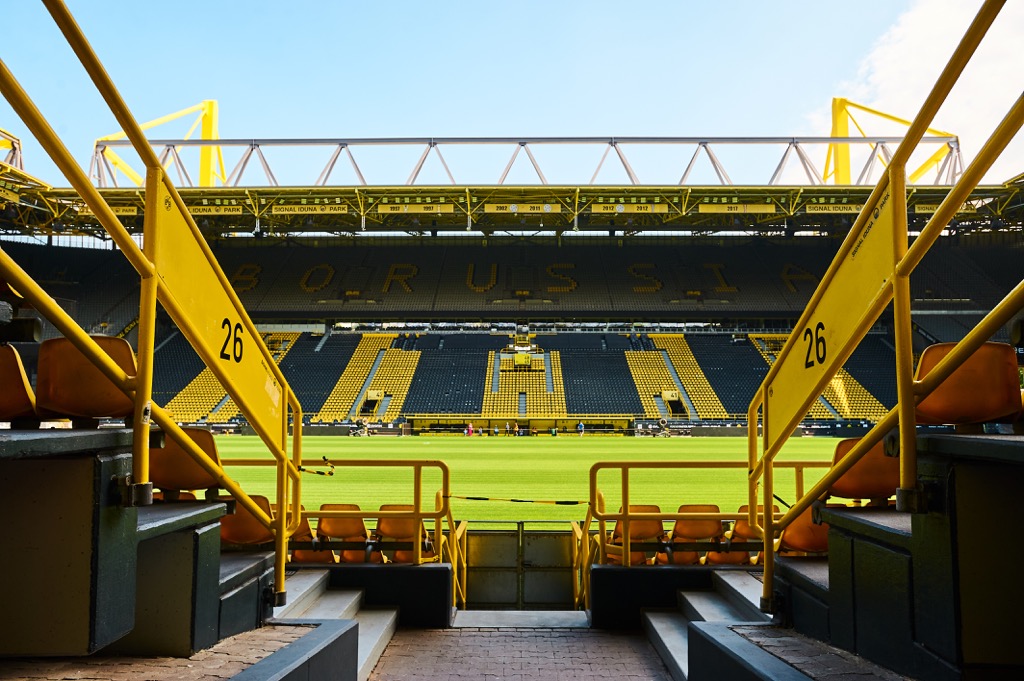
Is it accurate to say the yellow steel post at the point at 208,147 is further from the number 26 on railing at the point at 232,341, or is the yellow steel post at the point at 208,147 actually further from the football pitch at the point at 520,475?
the number 26 on railing at the point at 232,341

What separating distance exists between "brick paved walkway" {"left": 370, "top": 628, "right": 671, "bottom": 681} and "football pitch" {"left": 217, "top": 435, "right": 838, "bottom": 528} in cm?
176

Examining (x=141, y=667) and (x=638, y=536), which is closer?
(x=141, y=667)

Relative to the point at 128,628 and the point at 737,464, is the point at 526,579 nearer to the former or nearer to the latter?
the point at 737,464

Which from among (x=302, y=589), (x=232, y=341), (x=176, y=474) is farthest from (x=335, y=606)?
(x=232, y=341)

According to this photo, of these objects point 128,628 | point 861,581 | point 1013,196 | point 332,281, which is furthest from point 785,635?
point 332,281

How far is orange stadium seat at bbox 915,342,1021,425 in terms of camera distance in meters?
2.64

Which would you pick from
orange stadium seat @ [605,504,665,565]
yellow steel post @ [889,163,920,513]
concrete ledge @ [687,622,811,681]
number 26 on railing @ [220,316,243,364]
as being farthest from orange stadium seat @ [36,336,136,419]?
orange stadium seat @ [605,504,665,565]

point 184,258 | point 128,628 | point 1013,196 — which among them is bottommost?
point 128,628

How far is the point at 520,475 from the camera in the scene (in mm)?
16641

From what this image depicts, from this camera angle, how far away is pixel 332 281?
147 ft

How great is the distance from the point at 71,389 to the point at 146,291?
1.72ft

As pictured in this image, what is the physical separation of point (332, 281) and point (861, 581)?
44.3 meters

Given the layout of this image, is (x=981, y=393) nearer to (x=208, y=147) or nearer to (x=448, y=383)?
(x=448, y=383)

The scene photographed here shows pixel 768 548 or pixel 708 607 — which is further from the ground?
pixel 768 548
